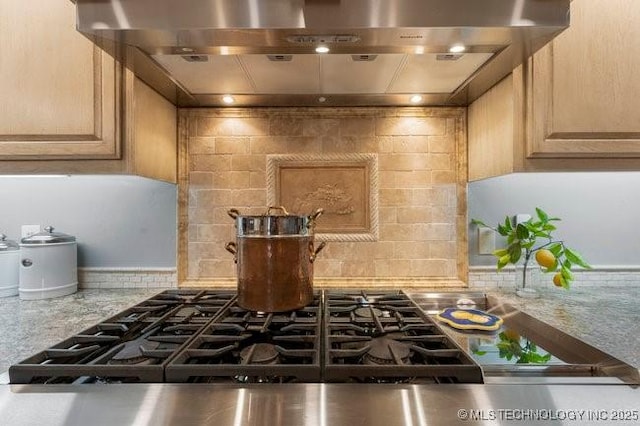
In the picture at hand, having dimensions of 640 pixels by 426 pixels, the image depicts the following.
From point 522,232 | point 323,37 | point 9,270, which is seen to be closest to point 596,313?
point 522,232

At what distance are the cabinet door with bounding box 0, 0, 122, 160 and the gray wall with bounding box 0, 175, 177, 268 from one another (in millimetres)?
402

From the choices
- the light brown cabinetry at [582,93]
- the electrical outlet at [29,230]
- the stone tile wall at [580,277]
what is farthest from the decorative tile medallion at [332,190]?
the electrical outlet at [29,230]

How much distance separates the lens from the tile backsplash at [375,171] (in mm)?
1406

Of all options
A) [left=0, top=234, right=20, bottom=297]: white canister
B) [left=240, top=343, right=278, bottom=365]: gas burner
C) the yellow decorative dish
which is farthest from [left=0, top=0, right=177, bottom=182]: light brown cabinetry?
the yellow decorative dish

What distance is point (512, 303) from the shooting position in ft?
3.87

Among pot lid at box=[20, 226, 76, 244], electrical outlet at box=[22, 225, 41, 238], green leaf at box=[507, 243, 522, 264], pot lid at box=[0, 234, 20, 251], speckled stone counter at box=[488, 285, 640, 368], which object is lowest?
speckled stone counter at box=[488, 285, 640, 368]

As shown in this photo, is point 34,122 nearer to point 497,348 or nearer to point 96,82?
point 96,82

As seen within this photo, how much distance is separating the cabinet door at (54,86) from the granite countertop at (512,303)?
476mm

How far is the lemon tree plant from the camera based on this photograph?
1.27m

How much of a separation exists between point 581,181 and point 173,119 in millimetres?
1662

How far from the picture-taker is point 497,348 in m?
0.88

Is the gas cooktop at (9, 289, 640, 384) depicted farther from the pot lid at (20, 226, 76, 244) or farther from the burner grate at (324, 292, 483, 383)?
the pot lid at (20, 226, 76, 244)

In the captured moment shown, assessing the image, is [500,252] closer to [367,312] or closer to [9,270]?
[367,312]

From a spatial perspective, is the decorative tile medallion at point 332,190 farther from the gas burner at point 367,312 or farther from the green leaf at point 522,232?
the green leaf at point 522,232
